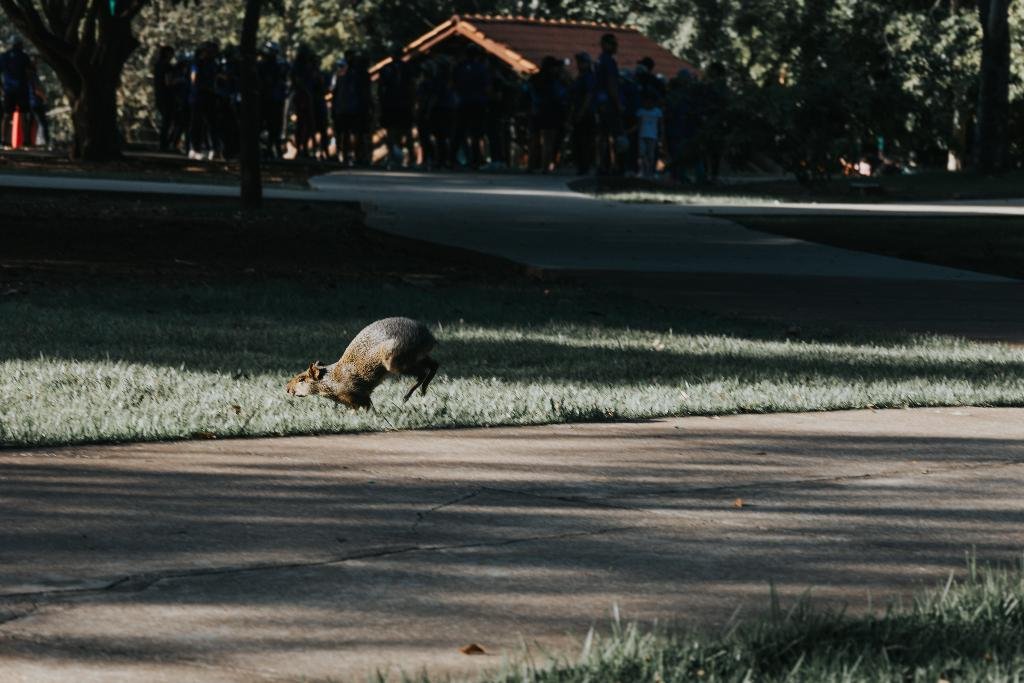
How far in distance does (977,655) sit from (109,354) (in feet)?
17.7

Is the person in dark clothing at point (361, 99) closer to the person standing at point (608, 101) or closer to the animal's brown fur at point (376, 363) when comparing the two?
the person standing at point (608, 101)

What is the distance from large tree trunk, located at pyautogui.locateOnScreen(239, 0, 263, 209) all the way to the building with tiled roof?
2187 centimetres


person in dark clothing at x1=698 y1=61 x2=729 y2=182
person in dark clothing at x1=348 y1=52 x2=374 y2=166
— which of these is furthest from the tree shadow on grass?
person in dark clothing at x1=348 y1=52 x2=374 y2=166

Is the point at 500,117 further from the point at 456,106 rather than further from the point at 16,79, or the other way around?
the point at 16,79

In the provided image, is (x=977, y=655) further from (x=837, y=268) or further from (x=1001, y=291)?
(x=837, y=268)

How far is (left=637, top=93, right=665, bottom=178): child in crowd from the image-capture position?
93.2 ft

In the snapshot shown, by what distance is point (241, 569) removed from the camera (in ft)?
15.0

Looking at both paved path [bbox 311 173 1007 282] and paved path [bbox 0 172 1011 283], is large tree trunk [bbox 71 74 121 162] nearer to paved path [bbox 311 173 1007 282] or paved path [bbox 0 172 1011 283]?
paved path [bbox 0 172 1011 283]

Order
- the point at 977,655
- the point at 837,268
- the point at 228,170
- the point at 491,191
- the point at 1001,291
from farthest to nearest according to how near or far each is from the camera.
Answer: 1. the point at 228,170
2. the point at 491,191
3. the point at 837,268
4. the point at 1001,291
5. the point at 977,655

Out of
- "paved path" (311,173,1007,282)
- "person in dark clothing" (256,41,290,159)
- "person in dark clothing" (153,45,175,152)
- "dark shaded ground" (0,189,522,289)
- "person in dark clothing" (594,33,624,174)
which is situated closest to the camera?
"dark shaded ground" (0,189,522,289)

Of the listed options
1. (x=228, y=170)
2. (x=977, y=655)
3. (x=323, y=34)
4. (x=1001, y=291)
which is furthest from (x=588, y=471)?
(x=323, y=34)

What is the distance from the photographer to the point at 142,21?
57.5m

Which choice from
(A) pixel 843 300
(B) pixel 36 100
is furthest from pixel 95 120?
(A) pixel 843 300

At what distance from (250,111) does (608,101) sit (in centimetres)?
1152
